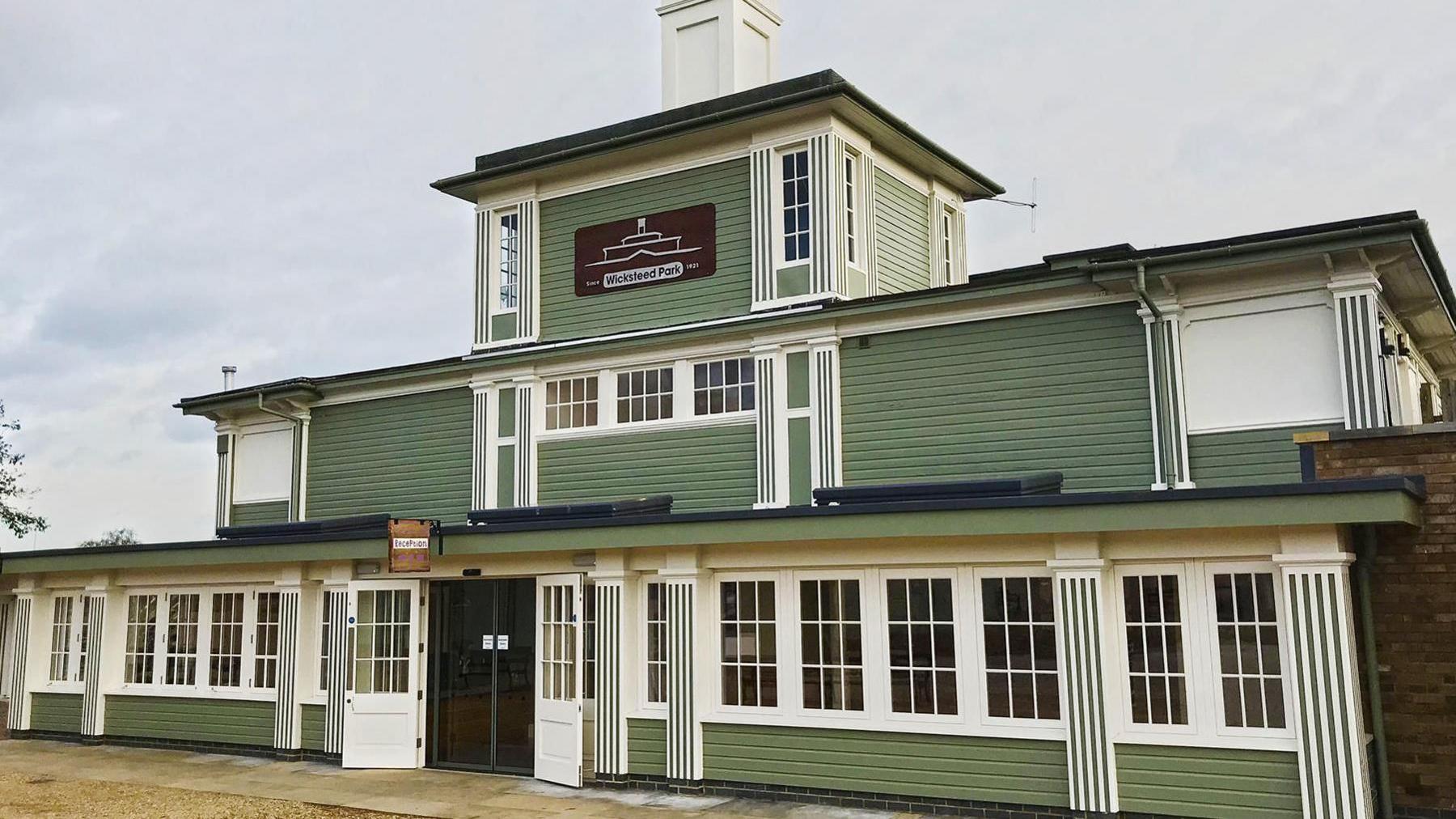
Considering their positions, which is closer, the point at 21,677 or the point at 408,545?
the point at 408,545

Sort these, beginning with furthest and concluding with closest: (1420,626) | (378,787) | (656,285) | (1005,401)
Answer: (656,285), (1005,401), (378,787), (1420,626)

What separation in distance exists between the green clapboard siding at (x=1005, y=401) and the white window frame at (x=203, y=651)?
7619 millimetres

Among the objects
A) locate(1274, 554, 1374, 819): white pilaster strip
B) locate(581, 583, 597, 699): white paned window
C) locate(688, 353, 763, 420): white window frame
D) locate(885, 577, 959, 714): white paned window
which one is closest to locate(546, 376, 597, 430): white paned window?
locate(688, 353, 763, 420): white window frame

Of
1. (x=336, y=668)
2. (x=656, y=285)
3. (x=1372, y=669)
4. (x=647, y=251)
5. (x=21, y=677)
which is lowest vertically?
(x=21, y=677)

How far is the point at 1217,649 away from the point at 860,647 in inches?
120

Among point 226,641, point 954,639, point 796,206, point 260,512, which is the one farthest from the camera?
point 260,512

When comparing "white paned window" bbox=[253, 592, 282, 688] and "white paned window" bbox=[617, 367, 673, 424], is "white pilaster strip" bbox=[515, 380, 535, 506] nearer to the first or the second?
"white paned window" bbox=[617, 367, 673, 424]

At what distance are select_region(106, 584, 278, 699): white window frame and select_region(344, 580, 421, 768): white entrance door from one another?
153 centimetres

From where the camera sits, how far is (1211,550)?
9133mm

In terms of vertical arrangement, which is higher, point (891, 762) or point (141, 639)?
point (141, 639)

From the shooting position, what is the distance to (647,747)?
38.2ft

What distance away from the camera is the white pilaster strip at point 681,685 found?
11312mm

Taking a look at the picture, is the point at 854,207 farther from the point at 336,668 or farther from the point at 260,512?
the point at 260,512

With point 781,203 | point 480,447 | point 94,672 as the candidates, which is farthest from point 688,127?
point 94,672
